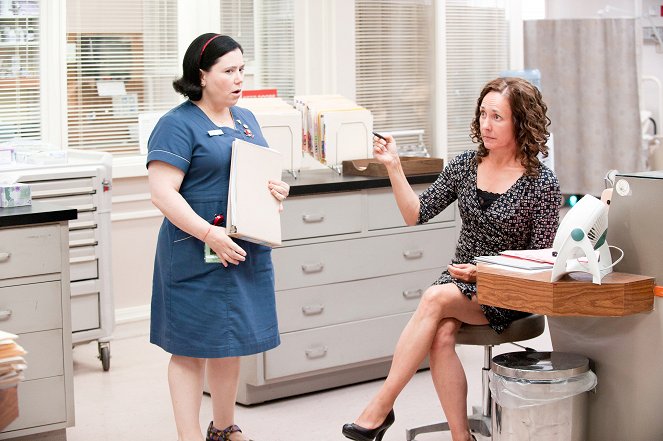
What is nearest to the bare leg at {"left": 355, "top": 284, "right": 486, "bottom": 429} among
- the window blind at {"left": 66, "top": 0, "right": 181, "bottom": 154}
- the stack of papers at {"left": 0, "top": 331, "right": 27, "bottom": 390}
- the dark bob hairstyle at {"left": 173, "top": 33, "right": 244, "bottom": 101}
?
the dark bob hairstyle at {"left": 173, "top": 33, "right": 244, "bottom": 101}

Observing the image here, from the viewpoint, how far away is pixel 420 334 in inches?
125

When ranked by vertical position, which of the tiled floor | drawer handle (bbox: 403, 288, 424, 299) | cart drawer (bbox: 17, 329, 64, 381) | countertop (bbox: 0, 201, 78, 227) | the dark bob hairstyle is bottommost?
the tiled floor

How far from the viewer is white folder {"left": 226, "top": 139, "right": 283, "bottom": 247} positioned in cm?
300

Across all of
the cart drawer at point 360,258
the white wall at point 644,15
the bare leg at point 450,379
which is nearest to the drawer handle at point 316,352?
the cart drawer at point 360,258

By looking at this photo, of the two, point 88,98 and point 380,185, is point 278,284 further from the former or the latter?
point 88,98

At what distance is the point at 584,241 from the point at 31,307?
1.72m

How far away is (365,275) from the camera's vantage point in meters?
4.11

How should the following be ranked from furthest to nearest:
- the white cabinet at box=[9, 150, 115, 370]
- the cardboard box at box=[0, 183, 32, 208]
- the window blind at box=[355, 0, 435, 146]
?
the window blind at box=[355, 0, 435, 146] → the white cabinet at box=[9, 150, 115, 370] → the cardboard box at box=[0, 183, 32, 208]

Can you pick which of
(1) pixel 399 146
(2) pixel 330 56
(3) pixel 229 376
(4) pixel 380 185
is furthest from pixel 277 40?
(3) pixel 229 376

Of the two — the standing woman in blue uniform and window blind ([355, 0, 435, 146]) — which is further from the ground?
window blind ([355, 0, 435, 146])

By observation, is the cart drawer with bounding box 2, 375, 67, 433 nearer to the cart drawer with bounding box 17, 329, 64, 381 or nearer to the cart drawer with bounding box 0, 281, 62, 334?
the cart drawer with bounding box 17, 329, 64, 381

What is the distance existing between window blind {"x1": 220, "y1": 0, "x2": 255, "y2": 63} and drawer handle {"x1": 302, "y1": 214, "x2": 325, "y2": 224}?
167 cm

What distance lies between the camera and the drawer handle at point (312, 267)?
3.94 meters

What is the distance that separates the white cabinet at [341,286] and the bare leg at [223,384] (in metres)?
0.55
